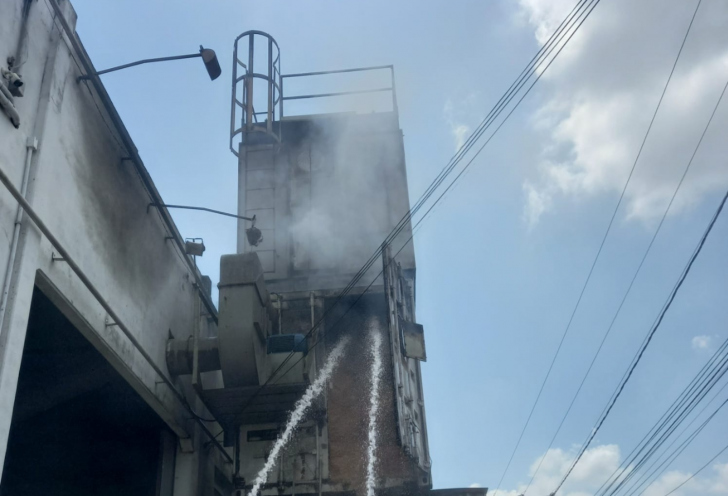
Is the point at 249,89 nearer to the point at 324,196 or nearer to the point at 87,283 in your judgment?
the point at 324,196

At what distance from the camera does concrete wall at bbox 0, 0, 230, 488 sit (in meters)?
7.35

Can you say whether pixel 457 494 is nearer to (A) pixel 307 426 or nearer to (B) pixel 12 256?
(A) pixel 307 426

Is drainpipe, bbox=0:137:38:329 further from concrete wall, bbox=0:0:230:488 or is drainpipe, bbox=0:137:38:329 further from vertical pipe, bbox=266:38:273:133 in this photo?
vertical pipe, bbox=266:38:273:133

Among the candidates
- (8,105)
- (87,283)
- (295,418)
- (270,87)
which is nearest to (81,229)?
(87,283)

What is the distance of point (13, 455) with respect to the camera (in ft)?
43.9

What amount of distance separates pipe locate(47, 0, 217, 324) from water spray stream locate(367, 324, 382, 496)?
343 cm

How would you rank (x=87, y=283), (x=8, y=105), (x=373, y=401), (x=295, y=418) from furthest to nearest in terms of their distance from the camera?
1. (x=373, y=401)
2. (x=295, y=418)
3. (x=87, y=283)
4. (x=8, y=105)

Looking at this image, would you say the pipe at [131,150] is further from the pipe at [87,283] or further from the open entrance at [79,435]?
the open entrance at [79,435]

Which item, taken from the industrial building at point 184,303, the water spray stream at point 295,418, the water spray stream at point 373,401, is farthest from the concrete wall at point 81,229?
the water spray stream at point 373,401

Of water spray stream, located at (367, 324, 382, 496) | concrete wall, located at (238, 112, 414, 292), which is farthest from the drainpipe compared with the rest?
concrete wall, located at (238, 112, 414, 292)

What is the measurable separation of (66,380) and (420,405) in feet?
23.2

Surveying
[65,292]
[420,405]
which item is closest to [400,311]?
[420,405]

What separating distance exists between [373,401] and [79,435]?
561 cm

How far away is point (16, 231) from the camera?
7316 millimetres
